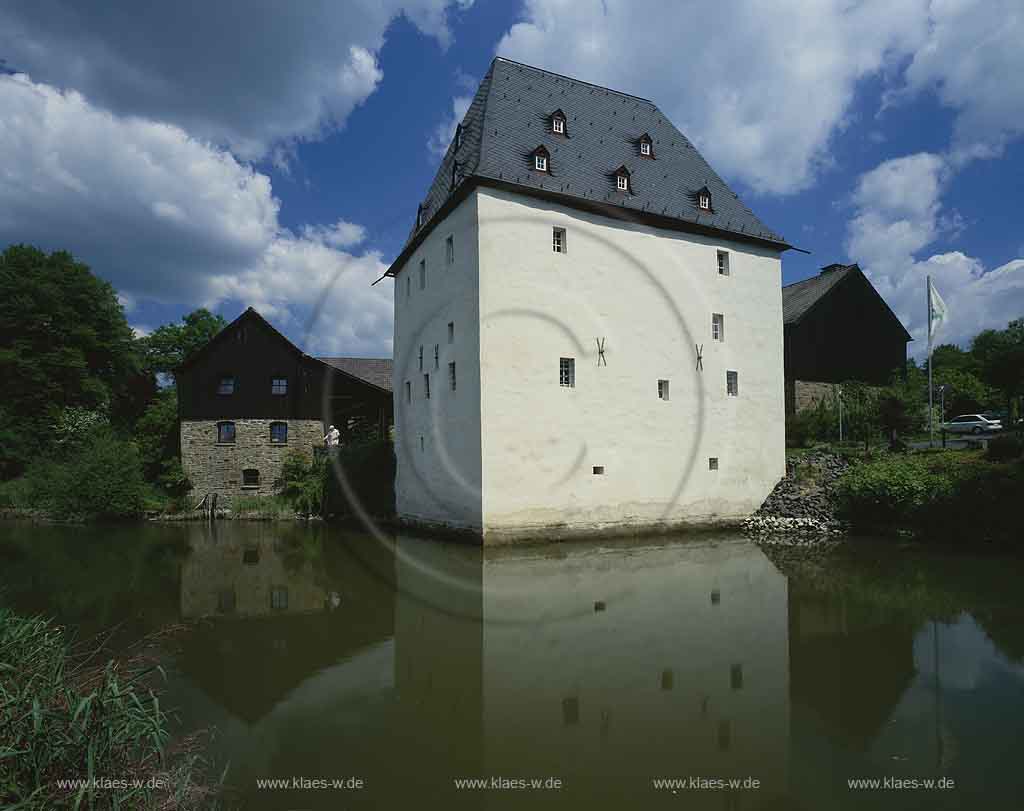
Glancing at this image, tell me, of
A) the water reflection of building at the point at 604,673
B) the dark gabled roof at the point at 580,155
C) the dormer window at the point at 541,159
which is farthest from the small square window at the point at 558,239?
the water reflection of building at the point at 604,673

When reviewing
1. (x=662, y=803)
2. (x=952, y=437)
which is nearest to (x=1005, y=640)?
(x=662, y=803)

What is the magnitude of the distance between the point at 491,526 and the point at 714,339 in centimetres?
929

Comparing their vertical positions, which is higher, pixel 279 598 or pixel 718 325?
pixel 718 325

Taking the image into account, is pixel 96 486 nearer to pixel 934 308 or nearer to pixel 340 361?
pixel 340 361

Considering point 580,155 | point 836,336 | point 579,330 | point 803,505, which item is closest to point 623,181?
point 580,155

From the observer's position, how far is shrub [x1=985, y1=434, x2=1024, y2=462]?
46.0 feet

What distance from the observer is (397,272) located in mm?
21203

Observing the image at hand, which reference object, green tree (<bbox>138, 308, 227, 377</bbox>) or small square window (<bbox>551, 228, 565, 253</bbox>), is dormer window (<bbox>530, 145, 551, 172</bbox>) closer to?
small square window (<bbox>551, 228, 565, 253</bbox>)

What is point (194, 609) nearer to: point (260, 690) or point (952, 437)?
point (260, 690)

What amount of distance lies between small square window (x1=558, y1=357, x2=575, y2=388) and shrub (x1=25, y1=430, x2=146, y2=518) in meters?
17.8

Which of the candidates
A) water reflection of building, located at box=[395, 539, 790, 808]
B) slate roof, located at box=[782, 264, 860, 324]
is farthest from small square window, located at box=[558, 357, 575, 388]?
slate roof, located at box=[782, 264, 860, 324]

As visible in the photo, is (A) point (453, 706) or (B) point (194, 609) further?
(B) point (194, 609)

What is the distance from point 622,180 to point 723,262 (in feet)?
14.4

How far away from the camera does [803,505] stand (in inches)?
676
